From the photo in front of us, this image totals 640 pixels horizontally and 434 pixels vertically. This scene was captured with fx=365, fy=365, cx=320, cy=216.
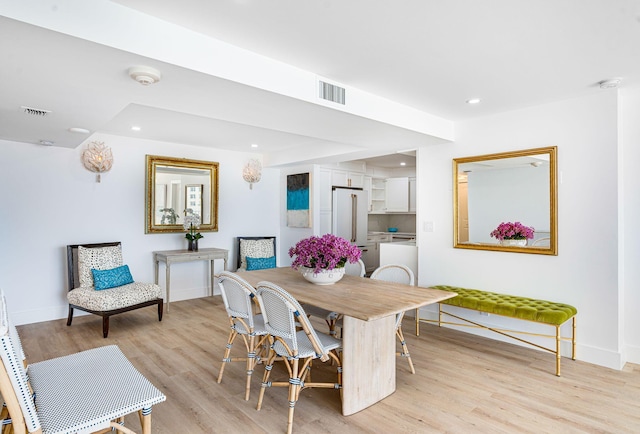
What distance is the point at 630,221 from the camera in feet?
10.8

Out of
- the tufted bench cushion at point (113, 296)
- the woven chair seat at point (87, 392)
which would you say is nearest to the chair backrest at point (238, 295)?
the woven chair seat at point (87, 392)

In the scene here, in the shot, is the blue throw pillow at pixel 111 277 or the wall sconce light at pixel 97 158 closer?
the blue throw pillow at pixel 111 277

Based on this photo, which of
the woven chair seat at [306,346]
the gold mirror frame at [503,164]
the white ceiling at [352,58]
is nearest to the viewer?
the white ceiling at [352,58]

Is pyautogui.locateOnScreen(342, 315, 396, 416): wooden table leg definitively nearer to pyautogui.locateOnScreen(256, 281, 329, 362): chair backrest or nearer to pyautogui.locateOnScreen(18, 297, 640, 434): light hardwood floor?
pyautogui.locateOnScreen(18, 297, 640, 434): light hardwood floor

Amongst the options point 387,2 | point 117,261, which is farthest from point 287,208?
point 387,2

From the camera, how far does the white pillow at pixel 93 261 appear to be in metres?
4.45

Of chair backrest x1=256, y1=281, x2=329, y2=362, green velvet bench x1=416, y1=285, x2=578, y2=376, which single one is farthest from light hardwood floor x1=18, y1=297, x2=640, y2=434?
chair backrest x1=256, y1=281, x2=329, y2=362

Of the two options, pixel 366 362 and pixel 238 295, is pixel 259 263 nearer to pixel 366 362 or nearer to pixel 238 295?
pixel 238 295

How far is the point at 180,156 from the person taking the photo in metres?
5.73

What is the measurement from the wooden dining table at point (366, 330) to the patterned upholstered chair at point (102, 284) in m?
2.39

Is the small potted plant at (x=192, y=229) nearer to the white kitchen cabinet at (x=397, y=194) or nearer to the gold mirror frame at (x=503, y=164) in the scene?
the gold mirror frame at (x=503, y=164)

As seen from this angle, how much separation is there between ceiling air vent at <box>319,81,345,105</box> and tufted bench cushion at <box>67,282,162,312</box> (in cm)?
323

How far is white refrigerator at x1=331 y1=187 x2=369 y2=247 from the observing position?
691cm

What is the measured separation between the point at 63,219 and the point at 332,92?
13.1ft
